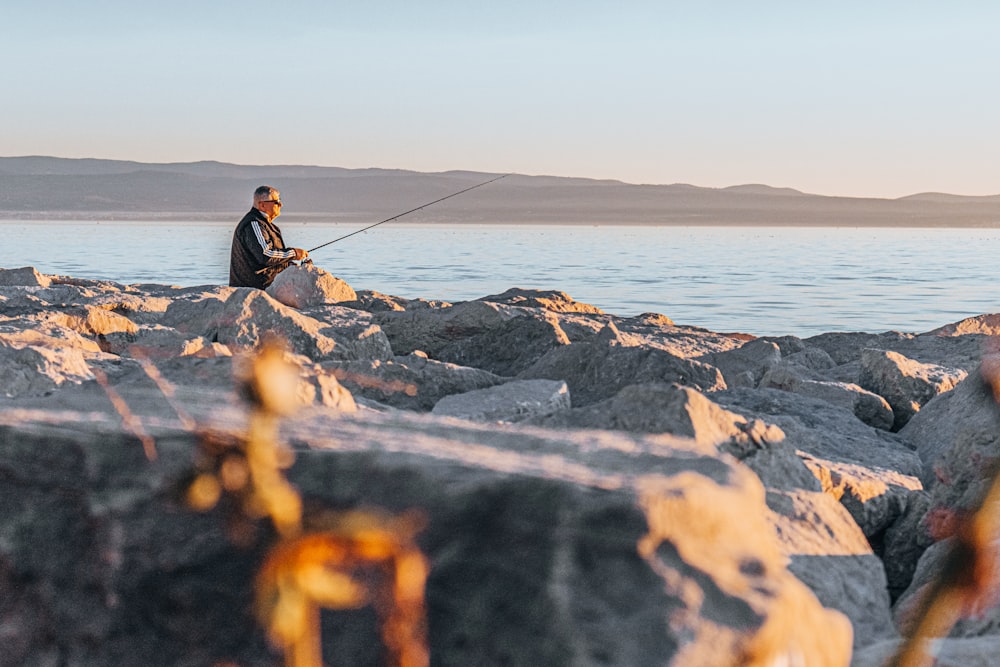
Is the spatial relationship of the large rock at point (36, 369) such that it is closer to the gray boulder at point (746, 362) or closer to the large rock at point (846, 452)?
the large rock at point (846, 452)

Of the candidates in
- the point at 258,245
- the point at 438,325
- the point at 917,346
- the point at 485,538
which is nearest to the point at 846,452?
the point at 485,538

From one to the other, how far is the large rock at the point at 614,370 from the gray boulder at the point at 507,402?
2.51 feet

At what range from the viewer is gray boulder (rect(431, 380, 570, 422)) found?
3.86m

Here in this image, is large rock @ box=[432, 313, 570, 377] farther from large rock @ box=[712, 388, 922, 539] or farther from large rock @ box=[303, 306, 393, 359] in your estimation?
large rock @ box=[712, 388, 922, 539]

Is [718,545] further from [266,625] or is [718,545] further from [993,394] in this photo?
[993,394]

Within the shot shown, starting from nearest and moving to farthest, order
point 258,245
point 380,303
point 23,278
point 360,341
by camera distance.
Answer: point 360,341, point 258,245, point 380,303, point 23,278

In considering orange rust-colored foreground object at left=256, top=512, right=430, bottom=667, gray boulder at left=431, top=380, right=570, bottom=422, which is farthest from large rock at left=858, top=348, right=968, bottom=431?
orange rust-colored foreground object at left=256, top=512, right=430, bottom=667

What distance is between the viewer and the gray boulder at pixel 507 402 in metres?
3.86

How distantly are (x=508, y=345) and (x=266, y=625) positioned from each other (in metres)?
5.38

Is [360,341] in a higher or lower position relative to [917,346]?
higher

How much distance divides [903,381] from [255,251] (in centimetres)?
596

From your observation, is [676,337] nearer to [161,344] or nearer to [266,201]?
[266,201]

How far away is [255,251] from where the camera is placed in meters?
9.52

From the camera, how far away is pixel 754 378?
6789 millimetres
